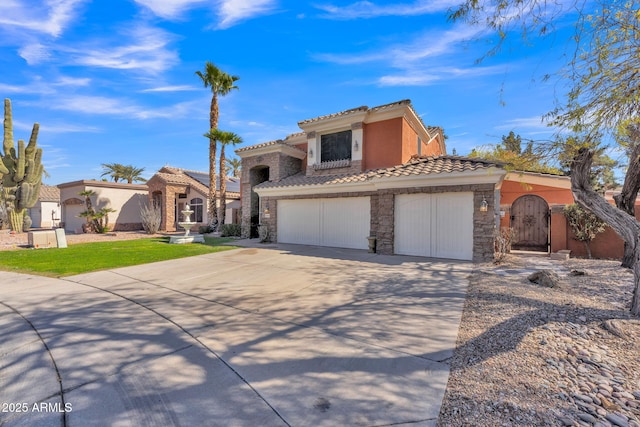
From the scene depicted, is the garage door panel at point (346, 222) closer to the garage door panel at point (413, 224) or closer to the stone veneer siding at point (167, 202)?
the garage door panel at point (413, 224)

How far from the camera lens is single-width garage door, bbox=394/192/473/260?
9.65 meters

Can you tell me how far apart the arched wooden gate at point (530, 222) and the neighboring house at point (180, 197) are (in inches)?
717

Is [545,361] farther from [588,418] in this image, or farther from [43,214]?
[43,214]

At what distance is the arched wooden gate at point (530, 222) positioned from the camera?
1221cm

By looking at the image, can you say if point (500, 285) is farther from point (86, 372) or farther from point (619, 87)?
point (86, 372)

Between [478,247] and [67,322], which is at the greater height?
[478,247]

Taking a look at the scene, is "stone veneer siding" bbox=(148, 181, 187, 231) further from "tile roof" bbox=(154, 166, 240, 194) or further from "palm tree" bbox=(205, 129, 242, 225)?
"palm tree" bbox=(205, 129, 242, 225)

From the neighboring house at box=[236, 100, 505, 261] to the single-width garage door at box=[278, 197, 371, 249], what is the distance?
47mm

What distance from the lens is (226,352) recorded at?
11.0 feet

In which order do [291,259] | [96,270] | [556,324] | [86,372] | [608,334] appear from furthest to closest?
[291,259] < [96,270] < [556,324] < [608,334] < [86,372]

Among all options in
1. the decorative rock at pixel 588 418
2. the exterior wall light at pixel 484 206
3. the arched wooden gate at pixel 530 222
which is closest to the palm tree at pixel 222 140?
the exterior wall light at pixel 484 206

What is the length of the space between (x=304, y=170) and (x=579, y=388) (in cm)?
1595

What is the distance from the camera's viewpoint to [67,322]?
4.33 meters

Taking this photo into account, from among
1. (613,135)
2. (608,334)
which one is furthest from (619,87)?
(608,334)
